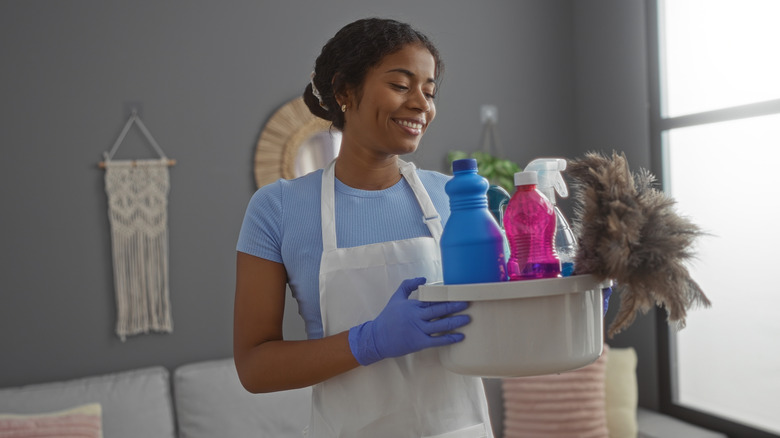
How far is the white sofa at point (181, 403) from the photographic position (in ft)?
7.40

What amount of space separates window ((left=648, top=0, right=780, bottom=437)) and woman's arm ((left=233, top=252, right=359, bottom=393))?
170cm

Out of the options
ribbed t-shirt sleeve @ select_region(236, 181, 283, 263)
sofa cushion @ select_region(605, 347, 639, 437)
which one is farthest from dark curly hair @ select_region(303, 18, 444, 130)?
sofa cushion @ select_region(605, 347, 639, 437)

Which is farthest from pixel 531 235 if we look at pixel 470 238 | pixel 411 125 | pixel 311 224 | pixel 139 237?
pixel 139 237

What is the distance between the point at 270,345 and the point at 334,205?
0.90 ft

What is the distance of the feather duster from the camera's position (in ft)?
2.75

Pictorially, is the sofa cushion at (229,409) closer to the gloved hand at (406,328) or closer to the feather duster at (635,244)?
the gloved hand at (406,328)

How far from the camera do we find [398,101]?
1.11 m

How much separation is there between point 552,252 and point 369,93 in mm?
435

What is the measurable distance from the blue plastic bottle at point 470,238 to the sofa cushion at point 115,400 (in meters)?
1.77

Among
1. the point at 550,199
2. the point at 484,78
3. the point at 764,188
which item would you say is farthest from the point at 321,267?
the point at 484,78

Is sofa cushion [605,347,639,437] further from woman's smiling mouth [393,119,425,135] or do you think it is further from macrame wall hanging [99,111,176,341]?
woman's smiling mouth [393,119,425,135]

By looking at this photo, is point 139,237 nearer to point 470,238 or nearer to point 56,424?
point 56,424

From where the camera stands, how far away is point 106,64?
2.54 meters

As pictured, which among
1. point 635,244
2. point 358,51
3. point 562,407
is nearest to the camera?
point 635,244
